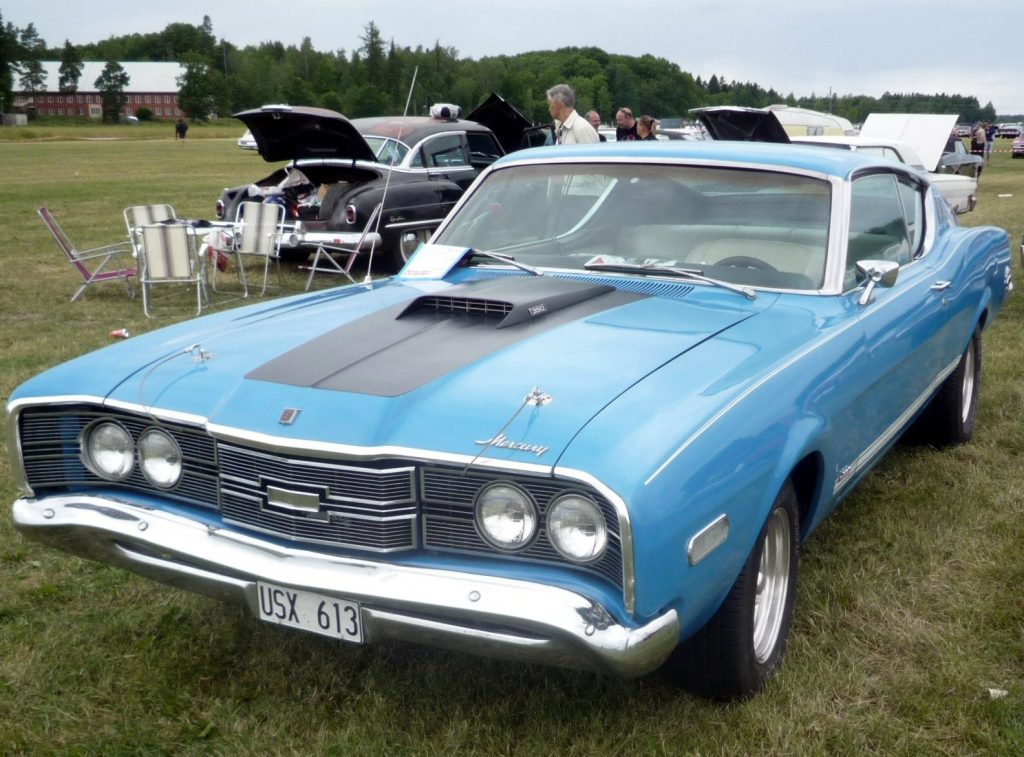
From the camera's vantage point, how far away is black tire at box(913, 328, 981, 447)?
4809 millimetres

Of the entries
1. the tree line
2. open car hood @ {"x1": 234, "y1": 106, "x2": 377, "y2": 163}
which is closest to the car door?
open car hood @ {"x1": 234, "y1": 106, "x2": 377, "y2": 163}

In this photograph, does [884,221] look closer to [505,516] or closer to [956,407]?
[956,407]

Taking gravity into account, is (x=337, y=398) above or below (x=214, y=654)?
above

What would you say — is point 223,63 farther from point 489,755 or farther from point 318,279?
point 489,755

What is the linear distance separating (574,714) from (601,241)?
5.72ft

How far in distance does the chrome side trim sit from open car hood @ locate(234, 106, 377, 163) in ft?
20.9

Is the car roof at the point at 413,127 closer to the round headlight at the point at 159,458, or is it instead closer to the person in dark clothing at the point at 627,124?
the person in dark clothing at the point at 627,124

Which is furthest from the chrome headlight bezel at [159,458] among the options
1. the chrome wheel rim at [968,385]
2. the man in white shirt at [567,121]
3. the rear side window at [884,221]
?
the man in white shirt at [567,121]

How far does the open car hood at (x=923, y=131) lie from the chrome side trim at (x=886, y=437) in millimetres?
12301

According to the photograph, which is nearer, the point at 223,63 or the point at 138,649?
the point at 138,649

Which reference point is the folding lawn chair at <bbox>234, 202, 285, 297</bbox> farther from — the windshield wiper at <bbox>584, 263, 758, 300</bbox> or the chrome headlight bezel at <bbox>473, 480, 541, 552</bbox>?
the chrome headlight bezel at <bbox>473, 480, 541, 552</bbox>

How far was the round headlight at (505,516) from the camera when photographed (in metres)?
2.36

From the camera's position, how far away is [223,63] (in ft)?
362

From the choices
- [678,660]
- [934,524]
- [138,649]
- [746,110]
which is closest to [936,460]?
[934,524]
